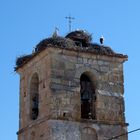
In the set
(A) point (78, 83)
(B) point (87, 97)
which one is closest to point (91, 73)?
(A) point (78, 83)

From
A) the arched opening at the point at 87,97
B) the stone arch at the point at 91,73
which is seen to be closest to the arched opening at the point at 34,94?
the arched opening at the point at 87,97

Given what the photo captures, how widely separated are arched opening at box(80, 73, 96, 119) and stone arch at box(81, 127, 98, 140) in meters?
0.50

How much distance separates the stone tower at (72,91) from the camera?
19109mm

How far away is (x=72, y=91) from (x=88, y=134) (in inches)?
52.0

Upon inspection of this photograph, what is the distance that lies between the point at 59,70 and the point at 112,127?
7.52ft

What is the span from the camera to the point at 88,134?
19.3m

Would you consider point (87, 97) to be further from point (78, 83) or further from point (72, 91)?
point (72, 91)

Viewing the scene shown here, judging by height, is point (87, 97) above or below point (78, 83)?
below

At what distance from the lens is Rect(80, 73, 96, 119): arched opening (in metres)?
19.9

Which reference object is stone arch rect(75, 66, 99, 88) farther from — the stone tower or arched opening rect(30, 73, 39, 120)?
arched opening rect(30, 73, 39, 120)

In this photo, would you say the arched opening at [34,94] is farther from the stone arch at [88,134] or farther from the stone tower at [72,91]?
the stone arch at [88,134]

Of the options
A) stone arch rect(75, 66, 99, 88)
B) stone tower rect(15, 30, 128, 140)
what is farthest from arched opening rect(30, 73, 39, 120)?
stone arch rect(75, 66, 99, 88)

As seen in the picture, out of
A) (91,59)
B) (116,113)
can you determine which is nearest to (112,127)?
(116,113)

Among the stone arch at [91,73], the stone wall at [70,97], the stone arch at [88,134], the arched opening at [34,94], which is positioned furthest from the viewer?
the arched opening at [34,94]
